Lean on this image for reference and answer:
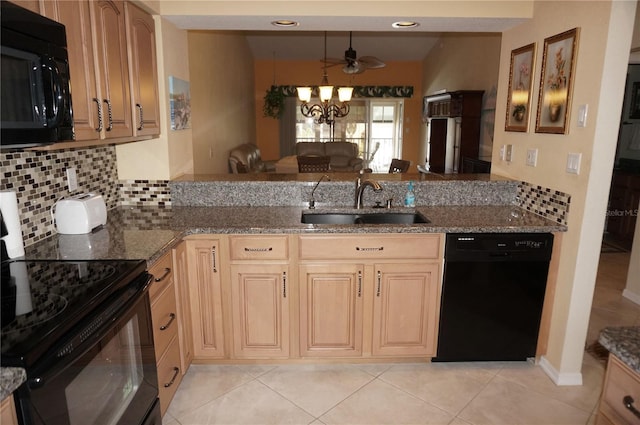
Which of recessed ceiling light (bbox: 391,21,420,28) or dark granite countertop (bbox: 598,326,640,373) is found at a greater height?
recessed ceiling light (bbox: 391,21,420,28)

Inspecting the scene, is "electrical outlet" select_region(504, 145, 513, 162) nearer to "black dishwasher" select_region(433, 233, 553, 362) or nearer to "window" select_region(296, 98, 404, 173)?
"black dishwasher" select_region(433, 233, 553, 362)

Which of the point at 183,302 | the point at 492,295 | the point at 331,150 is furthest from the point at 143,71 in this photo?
the point at 331,150

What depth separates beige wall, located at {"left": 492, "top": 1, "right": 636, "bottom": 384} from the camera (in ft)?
6.63

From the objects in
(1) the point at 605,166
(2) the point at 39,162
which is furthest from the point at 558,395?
(2) the point at 39,162

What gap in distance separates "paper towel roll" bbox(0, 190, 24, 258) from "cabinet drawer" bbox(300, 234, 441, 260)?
126 cm

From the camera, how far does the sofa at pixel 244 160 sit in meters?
5.52

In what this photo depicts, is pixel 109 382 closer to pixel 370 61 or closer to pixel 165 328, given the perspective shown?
pixel 165 328

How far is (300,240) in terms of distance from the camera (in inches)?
91.6

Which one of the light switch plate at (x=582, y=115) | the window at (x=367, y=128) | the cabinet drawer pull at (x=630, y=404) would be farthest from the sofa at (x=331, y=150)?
the cabinet drawer pull at (x=630, y=404)

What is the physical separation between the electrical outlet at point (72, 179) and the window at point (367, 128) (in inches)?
277

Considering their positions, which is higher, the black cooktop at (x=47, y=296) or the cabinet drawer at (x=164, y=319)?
the black cooktop at (x=47, y=296)

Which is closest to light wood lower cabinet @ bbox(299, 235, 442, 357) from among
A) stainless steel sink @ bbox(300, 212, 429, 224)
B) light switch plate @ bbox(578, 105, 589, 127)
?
stainless steel sink @ bbox(300, 212, 429, 224)

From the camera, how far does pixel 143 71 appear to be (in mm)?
2322

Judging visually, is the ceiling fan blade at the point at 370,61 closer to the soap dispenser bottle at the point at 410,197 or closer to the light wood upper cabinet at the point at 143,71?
the soap dispenser bottle at the point at 410,197
